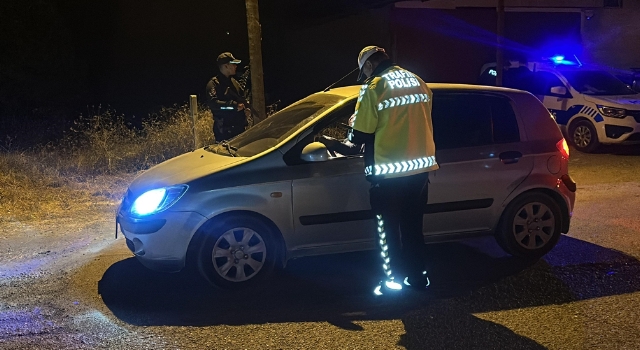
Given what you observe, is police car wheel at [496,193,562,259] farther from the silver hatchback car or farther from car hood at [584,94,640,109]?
car hood at [584,94,640,109]

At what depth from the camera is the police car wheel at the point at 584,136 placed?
1193 centimetres

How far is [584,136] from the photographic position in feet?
39.9

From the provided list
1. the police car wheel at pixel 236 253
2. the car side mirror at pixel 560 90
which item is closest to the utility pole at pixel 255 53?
the police car wheel at pixel 236 253

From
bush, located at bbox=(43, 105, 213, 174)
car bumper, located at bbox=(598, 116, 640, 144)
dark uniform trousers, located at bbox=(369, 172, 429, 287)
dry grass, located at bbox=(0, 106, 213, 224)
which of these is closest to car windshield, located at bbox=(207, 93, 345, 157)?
dark uniform trousers, located at bbox=(369, 172, 429, 287)

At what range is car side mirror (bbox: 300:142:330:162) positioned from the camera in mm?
5113

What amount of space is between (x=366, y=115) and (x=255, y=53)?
168 inches

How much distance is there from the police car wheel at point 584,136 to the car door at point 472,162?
7.02 m

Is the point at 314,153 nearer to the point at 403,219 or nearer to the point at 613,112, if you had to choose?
the point at 403,219

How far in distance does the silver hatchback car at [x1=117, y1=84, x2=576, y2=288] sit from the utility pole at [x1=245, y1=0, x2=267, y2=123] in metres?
2.64

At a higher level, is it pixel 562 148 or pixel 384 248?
pixel 562 148

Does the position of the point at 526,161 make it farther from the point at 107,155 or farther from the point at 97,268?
the point at 107,155

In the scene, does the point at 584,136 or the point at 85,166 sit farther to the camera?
the point at 584,136

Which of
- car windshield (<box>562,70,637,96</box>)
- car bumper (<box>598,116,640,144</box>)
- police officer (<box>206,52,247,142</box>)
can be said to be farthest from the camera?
car windshield (<box>562,70,637,96</box>)

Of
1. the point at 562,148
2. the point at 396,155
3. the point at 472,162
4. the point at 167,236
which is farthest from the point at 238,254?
the point at 562,148
